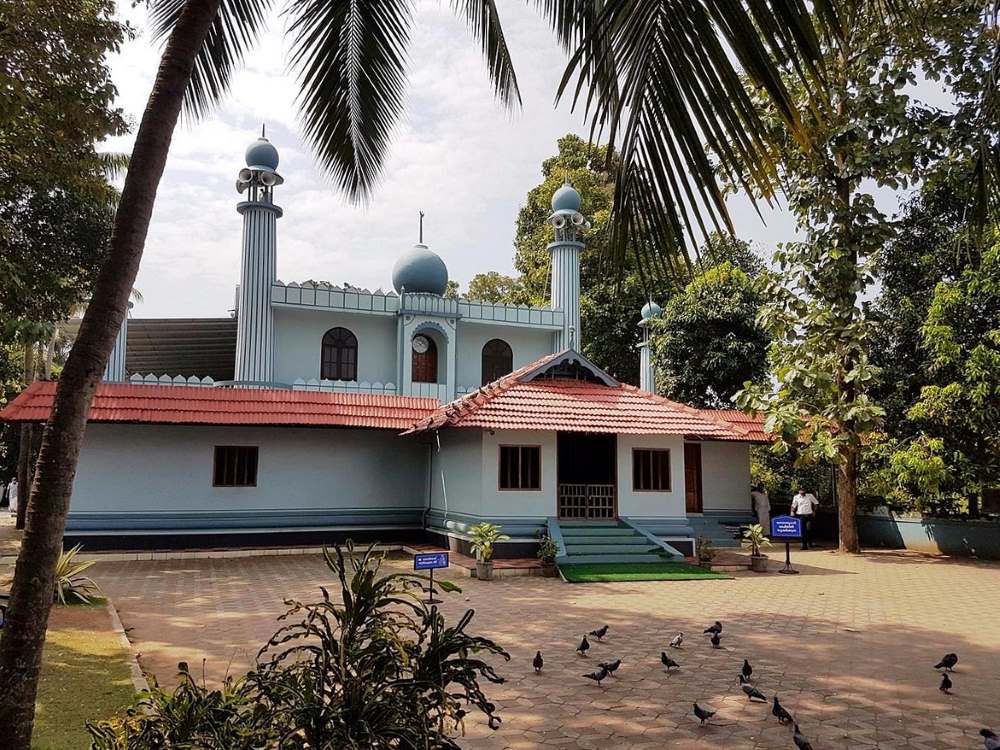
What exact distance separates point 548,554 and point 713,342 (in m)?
12.6

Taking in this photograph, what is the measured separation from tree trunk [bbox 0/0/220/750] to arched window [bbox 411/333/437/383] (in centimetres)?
1855

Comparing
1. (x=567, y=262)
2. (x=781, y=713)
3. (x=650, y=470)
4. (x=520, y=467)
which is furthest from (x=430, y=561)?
(x=567, y=262)

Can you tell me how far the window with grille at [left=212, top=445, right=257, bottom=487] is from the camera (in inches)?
619

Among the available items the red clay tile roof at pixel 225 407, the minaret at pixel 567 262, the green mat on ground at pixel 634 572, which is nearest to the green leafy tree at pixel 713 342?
the minaret at pixel 567 262

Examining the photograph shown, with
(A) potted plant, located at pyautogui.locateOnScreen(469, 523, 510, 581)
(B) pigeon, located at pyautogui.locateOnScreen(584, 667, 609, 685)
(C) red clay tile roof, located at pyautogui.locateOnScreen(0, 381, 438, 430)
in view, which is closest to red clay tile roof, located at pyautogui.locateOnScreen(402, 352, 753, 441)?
(C) red clay tile roof, located at pyautogui.locateOnScreen(0, 381, 438, 430)

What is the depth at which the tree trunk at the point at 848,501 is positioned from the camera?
17.2m

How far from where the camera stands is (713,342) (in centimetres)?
2358

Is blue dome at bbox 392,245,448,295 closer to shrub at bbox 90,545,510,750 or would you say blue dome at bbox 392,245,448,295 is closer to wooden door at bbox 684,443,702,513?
wooden door at bbox 684,443,702,513

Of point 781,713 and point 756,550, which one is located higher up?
point 756,550

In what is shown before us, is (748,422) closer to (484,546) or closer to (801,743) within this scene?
(484,546)

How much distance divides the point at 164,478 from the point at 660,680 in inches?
472

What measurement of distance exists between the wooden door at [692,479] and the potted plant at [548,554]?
669 cm

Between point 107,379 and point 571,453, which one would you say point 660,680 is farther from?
point 107,379

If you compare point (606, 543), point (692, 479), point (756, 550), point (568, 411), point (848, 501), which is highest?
point (568, 411)
